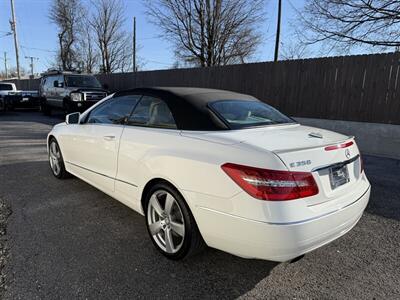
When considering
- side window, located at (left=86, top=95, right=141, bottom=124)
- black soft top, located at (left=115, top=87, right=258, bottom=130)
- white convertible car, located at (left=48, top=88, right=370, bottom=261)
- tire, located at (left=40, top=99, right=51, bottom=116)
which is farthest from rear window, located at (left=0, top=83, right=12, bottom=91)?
black soft top, located at (left=115, top=87, right=258, bottom=130)

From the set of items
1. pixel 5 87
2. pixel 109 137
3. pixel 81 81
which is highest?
pixel 81 81

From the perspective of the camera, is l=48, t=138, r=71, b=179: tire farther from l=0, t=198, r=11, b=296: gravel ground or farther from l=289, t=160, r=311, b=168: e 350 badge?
l=289, t=160, r=311, b=168: e 350 badge

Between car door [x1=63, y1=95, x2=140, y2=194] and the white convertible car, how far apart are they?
2 centimetres

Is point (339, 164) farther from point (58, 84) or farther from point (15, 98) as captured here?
point (15, 98)

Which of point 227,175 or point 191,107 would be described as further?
point 191,107

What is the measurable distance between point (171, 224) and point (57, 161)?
3.05 m

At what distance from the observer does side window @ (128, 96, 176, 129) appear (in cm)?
297

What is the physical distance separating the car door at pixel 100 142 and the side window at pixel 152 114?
135 mm

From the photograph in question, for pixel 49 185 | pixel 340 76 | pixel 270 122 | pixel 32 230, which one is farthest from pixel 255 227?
pixel 340 76

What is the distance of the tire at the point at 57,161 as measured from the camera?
4895mm

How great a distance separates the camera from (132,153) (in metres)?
3.10

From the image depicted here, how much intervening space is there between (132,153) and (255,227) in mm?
1539

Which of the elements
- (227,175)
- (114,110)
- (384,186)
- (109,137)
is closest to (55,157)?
(114,110)

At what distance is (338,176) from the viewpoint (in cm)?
243
